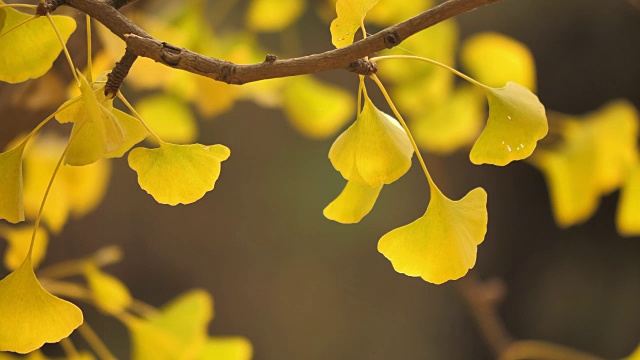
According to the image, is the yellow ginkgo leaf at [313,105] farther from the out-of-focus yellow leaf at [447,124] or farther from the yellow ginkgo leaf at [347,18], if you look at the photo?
the yellow ginkgo leaf at [347,18]

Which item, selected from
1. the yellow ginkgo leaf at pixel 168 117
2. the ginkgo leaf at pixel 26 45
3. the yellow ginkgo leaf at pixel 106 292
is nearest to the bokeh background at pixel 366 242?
the yellow ginkgo leaf at pixel 168 117

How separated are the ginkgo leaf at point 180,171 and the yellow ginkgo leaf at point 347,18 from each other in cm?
3

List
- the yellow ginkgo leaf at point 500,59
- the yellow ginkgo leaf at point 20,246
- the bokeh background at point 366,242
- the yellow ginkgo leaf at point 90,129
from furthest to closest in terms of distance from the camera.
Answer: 1. the bokeh background at point 366,242
2. the yellow ginkgo leaf at point 500,59
3. the yellow ginkgo leaf at point 20,246
4. the yellow ginkgo leaf at point 90,129

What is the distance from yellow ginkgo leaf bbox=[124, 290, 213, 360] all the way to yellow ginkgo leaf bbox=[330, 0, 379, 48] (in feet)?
0.53

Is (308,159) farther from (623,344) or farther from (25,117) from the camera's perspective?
(25,117)

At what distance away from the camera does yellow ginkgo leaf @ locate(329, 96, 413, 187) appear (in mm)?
161

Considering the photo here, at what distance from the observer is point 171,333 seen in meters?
0.29

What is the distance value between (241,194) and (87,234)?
A: 0.16m

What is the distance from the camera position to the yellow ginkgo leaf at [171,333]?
29cm

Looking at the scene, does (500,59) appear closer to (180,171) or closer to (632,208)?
(632,208)

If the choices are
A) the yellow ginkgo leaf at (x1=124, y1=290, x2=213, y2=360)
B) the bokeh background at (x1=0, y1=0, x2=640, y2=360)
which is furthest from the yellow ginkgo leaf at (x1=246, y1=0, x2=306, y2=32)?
the bokeh background at (x1=0, y1=0, x2=640, y2=360)

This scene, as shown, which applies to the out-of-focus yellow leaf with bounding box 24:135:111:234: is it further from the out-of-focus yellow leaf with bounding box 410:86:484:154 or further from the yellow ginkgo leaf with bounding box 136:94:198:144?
the out-of-focus yellow leaf with bounding box 410:86:484:154

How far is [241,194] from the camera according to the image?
83 centimetres

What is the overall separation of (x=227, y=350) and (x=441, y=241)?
0.57 feet
